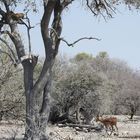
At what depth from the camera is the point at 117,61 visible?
9988cm

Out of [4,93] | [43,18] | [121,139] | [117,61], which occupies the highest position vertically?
[117,61]

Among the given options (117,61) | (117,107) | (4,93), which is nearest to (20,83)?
(4,93)

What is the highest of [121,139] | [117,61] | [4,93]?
[117,61]

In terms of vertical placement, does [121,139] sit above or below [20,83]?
below

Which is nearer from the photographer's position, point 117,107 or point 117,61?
point 117,107

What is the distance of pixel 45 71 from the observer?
57.6 feet

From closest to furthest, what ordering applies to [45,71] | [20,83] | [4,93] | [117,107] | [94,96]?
[45,71] < [4,93] < [20,83] < [94,96] < [117,107]

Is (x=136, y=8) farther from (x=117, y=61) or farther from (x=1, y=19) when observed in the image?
(x=117, y=61)

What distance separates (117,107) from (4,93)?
128ft

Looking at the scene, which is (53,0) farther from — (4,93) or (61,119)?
(61,119)

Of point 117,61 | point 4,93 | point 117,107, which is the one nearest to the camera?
point 4,93

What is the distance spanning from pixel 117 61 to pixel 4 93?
81649 millimetres

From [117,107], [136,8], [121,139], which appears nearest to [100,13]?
[136,8]

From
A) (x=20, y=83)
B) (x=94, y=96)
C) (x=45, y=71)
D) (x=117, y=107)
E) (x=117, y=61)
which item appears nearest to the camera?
(x=45, y=71)
